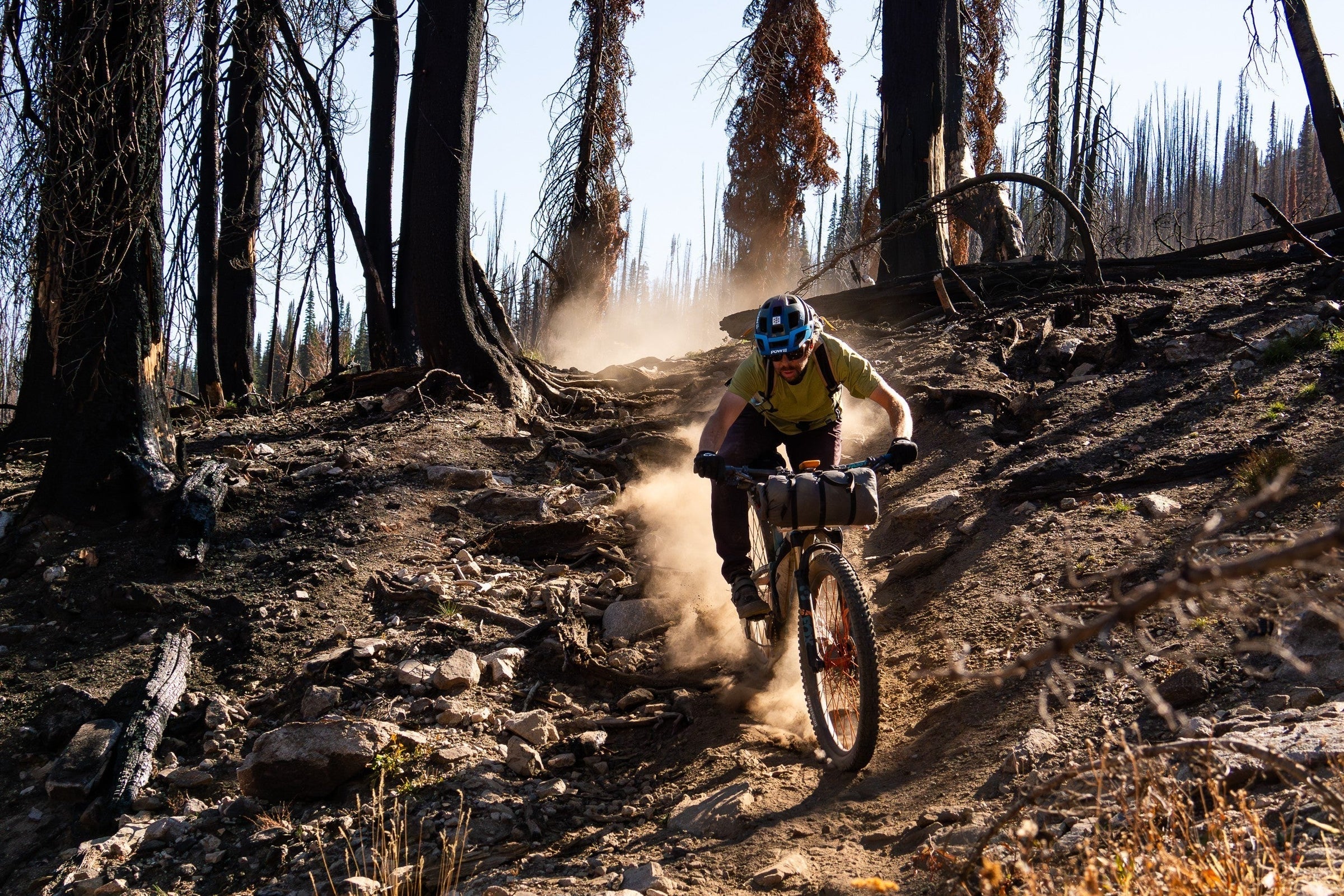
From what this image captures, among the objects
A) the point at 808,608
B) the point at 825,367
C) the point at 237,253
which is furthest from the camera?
the point at 237,253

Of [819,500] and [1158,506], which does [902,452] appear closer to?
[819,500]

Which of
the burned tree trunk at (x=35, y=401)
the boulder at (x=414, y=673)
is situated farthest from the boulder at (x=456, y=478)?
the burned tree trunk at (x=35, y=401)

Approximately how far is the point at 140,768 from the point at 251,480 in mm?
3146

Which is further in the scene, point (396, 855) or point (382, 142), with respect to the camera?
point (382, 142)

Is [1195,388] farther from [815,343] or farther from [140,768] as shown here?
[140,768]

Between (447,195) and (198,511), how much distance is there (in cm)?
448

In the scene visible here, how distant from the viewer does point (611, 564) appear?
306 inches

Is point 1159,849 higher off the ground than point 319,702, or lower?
higher

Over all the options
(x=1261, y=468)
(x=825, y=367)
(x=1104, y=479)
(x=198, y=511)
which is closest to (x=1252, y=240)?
(x=1104, y=479)

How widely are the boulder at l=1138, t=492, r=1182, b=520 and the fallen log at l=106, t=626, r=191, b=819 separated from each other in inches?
232

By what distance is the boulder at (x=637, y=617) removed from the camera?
6652 millimetres

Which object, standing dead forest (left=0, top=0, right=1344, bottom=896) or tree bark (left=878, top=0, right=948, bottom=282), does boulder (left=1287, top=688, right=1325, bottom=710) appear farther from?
tree bark (left=878, top=0, right=948, bottom=282)

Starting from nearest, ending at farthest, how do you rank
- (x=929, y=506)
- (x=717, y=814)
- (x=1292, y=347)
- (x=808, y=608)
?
1. (x=717, y=814)
2. (x=808, y=608)
3. (x=929, y=506)
4. (x=1292, y=347)

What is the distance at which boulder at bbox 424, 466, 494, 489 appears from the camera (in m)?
8.51
